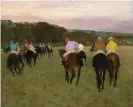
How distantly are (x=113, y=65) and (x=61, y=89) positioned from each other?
1.88 feet

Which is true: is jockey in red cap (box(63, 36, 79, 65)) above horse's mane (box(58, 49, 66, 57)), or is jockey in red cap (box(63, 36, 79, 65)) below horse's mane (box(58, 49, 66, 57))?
above

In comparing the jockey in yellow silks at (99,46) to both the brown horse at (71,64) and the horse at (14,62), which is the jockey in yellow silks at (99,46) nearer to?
the brown horse at (71,64)

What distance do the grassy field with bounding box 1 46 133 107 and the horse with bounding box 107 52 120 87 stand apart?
0.13ft

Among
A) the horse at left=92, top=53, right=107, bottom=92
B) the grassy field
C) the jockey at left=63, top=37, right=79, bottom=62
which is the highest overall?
the jockey at left=63, top=37, right=79, bottom=62

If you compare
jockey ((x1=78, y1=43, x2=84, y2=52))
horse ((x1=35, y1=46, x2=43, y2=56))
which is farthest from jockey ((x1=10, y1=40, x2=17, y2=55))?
jockey ((x1=78, y1=43, x2=84, y2=52))

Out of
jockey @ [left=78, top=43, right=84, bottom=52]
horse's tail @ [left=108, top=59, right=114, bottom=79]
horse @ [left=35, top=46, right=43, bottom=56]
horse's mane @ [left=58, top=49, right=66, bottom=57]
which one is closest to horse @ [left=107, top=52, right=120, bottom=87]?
horse's tail @ [left=108, top=59, right=114, bottom=79]

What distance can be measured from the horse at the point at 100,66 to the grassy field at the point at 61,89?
0.04 metres

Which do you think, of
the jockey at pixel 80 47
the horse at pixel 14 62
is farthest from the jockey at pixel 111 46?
the horse at pixel 14 62

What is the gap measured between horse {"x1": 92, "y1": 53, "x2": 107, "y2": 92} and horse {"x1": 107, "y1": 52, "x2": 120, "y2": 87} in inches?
1.9

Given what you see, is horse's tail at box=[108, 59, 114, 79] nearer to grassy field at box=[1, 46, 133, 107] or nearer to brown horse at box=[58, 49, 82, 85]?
grassy field at box=[1, 46, 133, 107]

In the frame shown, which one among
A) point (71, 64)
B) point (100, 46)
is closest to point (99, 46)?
point (100, 46)

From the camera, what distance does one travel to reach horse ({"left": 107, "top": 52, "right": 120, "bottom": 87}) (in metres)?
4.63

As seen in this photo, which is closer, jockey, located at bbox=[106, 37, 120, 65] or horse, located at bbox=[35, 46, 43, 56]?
jockey, located at bbox=[106, 37, 120, 65]

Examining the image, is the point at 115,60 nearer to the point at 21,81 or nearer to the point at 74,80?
the point at 74,80
